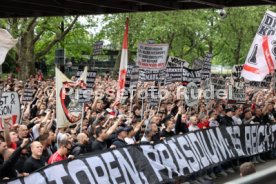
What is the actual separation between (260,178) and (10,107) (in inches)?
283

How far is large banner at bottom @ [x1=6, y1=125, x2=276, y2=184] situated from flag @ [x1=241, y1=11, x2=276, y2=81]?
1623 mm

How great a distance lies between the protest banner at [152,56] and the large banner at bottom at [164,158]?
126 inches

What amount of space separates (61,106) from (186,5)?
6.15 m

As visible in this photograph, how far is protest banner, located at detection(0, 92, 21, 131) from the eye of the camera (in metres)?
8.59

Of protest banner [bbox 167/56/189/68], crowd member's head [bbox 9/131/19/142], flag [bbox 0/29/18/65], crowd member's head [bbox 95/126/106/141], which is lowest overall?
crowd member's head [bbox 95/126/106/141]

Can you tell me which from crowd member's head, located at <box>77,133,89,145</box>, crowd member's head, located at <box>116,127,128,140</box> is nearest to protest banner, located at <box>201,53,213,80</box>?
crowd member's head, located at <box>116,127,128,140</box>

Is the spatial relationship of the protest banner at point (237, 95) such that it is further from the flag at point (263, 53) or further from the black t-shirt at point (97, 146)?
the black t-shirt at point (97, 146)

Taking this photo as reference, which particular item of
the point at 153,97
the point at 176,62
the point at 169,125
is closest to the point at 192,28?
the point at 176,62

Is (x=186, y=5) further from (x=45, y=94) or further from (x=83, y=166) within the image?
(x=83, y=166)

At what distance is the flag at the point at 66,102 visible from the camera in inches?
401

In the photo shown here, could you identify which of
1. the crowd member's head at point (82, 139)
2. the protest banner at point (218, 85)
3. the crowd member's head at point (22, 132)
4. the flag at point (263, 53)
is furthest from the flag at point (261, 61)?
the crowd member's head at point (22, 132)

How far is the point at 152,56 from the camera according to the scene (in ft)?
52.5

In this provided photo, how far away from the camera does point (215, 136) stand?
42.3 feet

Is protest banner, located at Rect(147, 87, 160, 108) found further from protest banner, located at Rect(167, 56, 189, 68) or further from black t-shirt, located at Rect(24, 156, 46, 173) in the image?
black t-shirt, located at Rect(24, 156, 46, 173)
